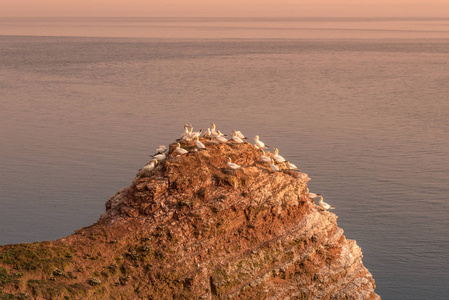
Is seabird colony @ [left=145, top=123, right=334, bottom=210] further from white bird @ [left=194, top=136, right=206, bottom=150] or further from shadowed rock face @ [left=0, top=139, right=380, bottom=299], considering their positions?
shadowed rock face @ [left=0, top=139, right=380, bottom=299]

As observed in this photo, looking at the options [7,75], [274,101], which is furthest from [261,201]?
[7,75]

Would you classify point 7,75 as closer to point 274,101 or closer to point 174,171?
point 274,101

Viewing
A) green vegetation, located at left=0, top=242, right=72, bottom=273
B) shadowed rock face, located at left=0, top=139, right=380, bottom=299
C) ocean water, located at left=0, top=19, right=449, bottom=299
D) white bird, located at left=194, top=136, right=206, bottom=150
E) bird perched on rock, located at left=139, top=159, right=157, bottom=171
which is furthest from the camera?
ocean water, located at left=0, top=19, right=449, bottom=299

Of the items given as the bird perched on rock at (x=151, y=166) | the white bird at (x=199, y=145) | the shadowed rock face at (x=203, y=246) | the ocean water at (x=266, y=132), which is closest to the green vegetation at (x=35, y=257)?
the shadowed rock face at (x=203, y=246)

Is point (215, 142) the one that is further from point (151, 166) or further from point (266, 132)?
point (266, 132)

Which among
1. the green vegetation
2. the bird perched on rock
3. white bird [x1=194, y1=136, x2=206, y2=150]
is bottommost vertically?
the green vegetation

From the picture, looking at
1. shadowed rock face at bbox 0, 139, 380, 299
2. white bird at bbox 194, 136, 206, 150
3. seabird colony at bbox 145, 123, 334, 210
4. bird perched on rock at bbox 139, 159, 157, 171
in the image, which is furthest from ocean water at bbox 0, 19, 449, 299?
bird perched on rock at bbox 139, 159, 157, 171

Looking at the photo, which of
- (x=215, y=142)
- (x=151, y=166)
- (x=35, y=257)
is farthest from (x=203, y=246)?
(x=35, y=257)

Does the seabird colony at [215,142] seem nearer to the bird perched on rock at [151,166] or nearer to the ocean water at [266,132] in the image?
the bird perched on rock at [151,166]
